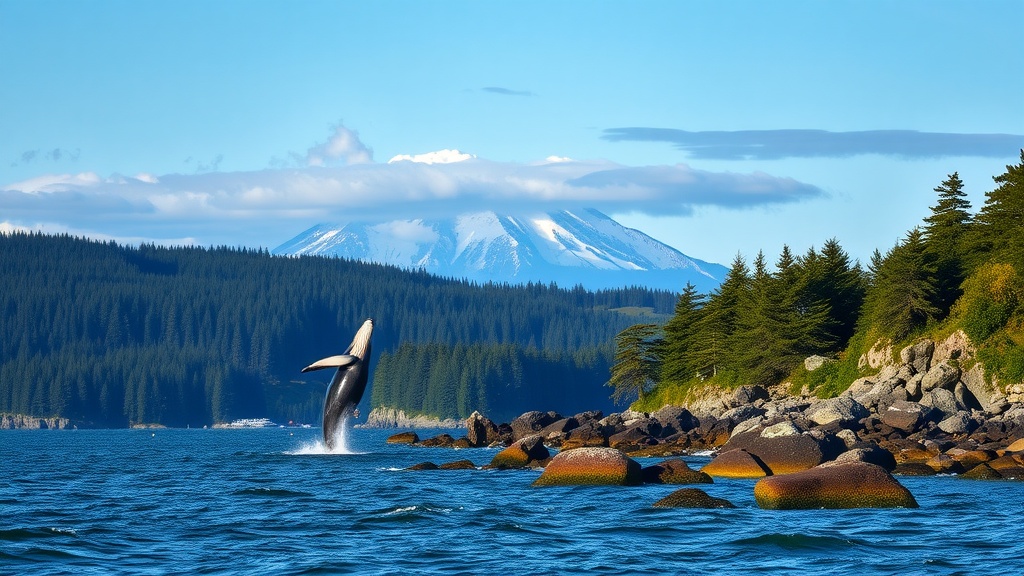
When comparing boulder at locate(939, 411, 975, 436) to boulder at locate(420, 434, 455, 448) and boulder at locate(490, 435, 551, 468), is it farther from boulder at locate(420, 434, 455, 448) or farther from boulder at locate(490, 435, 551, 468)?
boulder at locate(420, 434, 455, 448)

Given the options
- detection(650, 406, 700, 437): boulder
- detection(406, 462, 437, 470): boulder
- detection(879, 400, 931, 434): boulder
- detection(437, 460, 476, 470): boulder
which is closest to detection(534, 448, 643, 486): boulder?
detection(437, 460, 476, 470): boulder

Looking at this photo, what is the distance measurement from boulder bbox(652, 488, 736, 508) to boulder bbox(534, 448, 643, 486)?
16.0 feet

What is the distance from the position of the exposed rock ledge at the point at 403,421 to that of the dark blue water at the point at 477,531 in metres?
141

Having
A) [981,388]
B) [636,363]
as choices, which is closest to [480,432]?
[636,363]

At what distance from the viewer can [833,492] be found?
32781mm

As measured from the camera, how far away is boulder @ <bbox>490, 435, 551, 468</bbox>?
50419 millimetres

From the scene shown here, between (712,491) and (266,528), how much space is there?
1287 centimetres

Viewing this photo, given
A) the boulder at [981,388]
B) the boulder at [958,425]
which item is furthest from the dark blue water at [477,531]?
the boulder at [981,388]

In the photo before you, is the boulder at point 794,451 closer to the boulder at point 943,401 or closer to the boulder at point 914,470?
the boulder at point 914,470

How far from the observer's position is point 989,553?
1054 inches

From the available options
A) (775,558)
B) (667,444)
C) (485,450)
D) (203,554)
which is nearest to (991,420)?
(667,444)

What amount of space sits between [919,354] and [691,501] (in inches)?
1508

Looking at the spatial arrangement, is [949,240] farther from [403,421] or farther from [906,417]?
[403,421]

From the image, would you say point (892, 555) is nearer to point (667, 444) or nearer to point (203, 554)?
point (203, 554)
